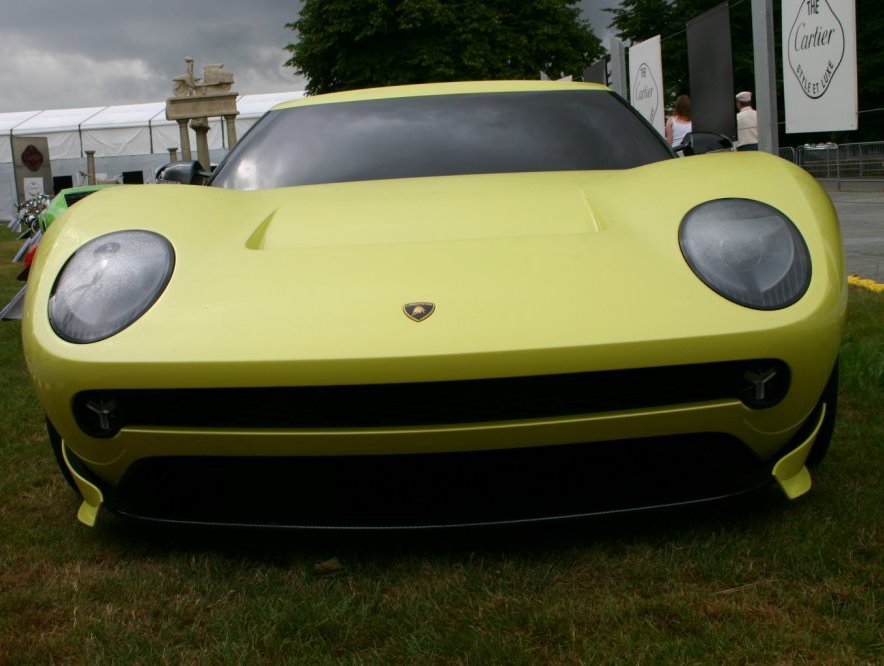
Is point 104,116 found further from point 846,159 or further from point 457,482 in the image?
point 457,482

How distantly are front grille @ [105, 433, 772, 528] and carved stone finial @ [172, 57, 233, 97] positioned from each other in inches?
1184

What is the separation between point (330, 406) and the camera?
6.00 ft

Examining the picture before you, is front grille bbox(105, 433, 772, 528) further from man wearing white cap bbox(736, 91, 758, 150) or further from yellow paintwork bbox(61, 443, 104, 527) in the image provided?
man wearing white cap bbox(736, 91, 758, 150)

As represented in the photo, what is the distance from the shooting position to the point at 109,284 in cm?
200

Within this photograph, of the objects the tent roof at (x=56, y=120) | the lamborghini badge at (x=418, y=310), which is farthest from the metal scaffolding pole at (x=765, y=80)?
the tent roof at (x=56, y=120)

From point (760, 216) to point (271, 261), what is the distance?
3.34 feet

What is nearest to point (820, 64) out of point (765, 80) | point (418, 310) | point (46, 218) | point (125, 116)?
point (765, 80)

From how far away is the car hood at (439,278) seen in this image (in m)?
1.78

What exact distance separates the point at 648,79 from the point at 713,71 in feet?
10.2

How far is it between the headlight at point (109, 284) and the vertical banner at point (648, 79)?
8.51 m

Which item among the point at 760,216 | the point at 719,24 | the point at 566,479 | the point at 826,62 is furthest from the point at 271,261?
the point at 719,24

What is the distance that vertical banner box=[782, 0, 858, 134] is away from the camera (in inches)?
219

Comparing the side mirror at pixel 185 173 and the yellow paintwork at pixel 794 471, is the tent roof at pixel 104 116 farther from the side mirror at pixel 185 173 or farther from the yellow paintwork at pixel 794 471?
the yellow paintwork at pixel 794 471

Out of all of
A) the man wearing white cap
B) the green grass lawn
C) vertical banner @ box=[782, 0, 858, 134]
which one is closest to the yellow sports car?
the green grass lawn
